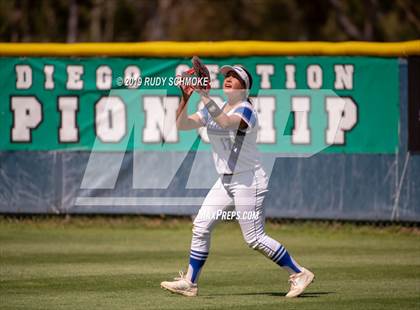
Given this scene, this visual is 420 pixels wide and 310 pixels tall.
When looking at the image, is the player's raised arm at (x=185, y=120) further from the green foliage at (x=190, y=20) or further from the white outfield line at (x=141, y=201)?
the green foliage at (x=190, y=20)

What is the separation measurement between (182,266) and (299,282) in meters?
2.91

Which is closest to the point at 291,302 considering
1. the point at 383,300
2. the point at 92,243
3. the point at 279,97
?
the point at 383,300

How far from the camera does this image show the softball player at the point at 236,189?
10.1 metres

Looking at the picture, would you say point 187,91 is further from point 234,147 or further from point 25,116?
point 25,116

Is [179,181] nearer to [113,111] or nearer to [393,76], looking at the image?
[113,111]

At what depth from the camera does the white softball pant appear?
400 inches

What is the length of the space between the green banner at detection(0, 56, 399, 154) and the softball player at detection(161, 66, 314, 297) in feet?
20.0

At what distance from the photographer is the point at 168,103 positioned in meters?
16.6

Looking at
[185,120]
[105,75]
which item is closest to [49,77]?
[105,75]

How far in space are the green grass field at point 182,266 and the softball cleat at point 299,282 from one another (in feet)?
0.36

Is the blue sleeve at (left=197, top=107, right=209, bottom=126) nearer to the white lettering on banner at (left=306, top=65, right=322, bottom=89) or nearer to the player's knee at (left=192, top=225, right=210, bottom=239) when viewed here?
the player's knee at (left=192, top=225, right=210, bottom=239)

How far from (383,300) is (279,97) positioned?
672cm

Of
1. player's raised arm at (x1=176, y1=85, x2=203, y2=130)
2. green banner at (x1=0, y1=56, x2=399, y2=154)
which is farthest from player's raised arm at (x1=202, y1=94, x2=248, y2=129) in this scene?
green banner at (x1=0, y1=56, x2=399, y2=154)

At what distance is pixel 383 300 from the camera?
10125mm
